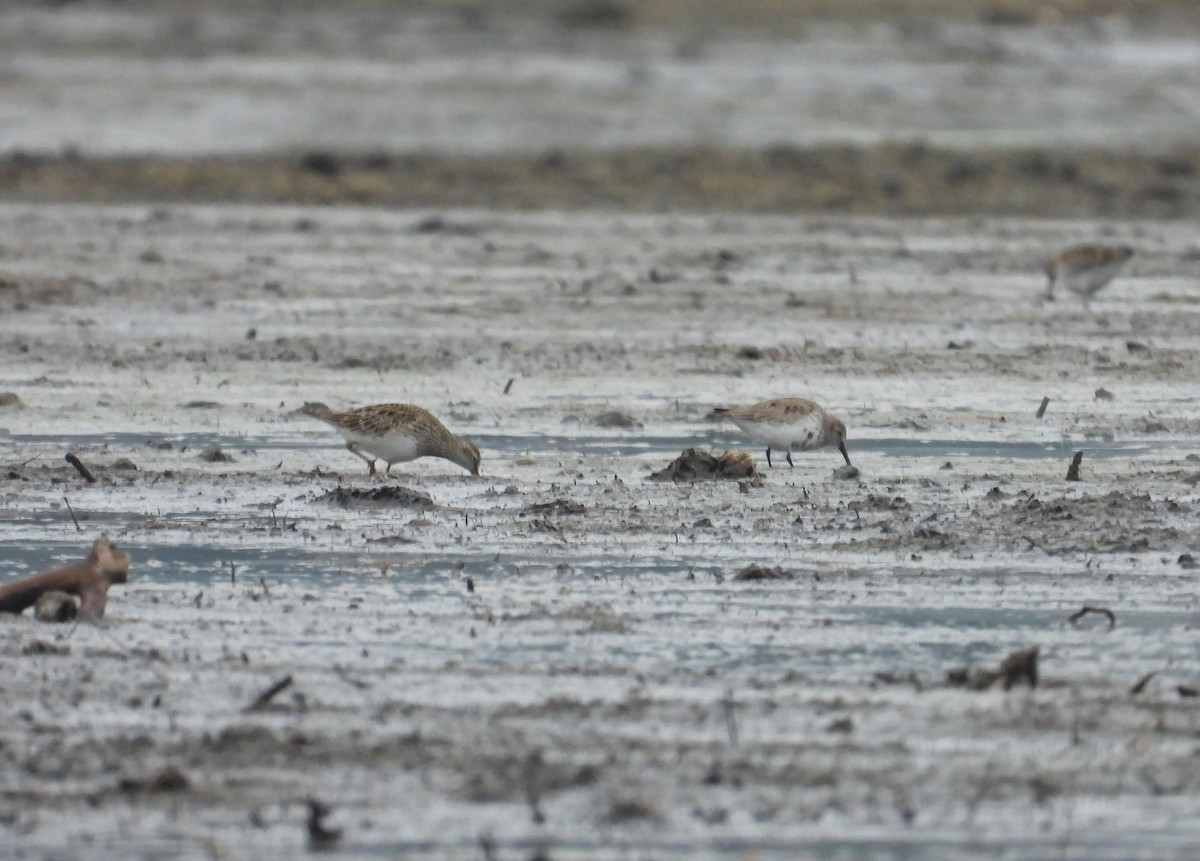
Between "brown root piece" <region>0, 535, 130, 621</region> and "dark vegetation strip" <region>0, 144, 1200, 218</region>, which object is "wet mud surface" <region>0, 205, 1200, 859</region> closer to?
"brown root piece" <region>0, 535, 130, 621</region>

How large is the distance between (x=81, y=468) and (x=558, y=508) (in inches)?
81.5

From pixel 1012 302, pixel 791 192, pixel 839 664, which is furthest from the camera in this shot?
pixel 791 192

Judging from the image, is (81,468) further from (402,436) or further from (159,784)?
(159,784)

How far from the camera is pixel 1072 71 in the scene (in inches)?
1455

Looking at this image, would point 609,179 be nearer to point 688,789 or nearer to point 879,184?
point 879,184

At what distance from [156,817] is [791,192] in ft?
55.5

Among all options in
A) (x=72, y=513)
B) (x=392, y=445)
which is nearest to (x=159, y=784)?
(x=72, y=513)

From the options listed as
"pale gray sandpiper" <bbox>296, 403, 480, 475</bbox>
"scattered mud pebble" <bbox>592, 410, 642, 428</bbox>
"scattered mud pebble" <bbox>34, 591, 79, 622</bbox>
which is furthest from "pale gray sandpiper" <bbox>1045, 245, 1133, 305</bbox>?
"scattered mud pebble" <bbox>34, 591, 79, 622</bbox>

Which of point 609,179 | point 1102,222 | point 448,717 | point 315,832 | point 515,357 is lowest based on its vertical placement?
point 315,832

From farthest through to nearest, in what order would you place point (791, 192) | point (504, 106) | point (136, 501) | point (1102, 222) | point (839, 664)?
point (504, 106), point (791, 192), point (1102, 222), point (136, 501), point (839, 664)

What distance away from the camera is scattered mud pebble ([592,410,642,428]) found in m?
11.8

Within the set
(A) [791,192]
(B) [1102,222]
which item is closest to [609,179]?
(A) [791,192]

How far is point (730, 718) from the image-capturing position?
6.73m

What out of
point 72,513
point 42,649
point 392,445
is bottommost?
point 42,649
